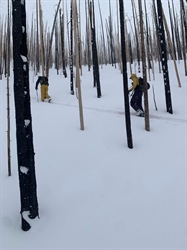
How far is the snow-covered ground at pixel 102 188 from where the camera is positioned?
212 centimetres

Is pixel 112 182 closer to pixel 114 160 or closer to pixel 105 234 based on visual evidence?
pixel 114 160

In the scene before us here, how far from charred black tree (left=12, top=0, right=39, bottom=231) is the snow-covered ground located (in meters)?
0.27

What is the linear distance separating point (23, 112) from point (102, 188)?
1346 millimetres

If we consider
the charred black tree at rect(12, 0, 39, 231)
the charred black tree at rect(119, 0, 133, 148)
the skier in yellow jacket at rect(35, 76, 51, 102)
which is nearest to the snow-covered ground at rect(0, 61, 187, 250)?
the charred black tree at rect(12, 0, 39, 231)

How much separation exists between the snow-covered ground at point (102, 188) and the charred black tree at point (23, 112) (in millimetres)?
273

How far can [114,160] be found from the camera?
342 centimetres

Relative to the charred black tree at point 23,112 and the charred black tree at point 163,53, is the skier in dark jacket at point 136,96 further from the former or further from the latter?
the charred black tree at point 23,112

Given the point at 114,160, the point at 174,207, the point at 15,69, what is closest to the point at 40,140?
the point at 114,160

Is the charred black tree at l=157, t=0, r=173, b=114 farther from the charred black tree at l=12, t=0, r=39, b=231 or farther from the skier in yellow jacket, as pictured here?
the charred black tree at l=12, t=0, r=39, b=231

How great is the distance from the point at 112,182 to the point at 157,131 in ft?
6.45

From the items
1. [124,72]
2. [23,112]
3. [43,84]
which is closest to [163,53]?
[124,72]

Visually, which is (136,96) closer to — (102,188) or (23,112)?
(102,188)

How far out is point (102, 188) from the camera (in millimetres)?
2799

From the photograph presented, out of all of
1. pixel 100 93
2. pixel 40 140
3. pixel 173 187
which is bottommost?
pixel 173 187
